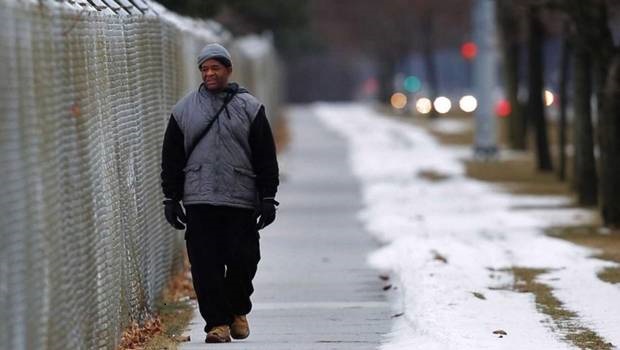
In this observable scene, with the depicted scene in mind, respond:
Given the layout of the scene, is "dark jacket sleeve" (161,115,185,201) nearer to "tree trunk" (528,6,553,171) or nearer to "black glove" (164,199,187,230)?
"black glove" (164,199,187,230)

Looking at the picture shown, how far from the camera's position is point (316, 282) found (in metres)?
14.6

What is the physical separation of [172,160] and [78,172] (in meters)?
Result: 1.56

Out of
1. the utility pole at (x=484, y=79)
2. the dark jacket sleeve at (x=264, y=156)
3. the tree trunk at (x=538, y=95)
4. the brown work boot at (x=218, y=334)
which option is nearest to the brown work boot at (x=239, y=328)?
the brown work boot at (x=218, y=334)

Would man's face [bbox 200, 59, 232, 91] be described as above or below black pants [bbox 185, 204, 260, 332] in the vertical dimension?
above

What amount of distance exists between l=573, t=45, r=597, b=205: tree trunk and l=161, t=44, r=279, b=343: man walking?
1253 centimetres

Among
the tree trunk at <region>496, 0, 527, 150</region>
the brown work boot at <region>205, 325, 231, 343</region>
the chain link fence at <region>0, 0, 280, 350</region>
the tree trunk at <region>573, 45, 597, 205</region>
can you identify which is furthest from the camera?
the tree trunk at <region>496, 0, 527, 150</region>

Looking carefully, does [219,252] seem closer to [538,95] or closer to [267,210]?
[267,210]

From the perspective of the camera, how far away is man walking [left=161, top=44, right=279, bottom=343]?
1041cm

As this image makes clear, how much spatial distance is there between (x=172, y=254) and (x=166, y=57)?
1599mm

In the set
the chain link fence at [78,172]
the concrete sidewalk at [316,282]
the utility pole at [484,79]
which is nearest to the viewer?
the chain link fence at [78,172]

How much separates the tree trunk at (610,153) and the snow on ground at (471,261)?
0.78m

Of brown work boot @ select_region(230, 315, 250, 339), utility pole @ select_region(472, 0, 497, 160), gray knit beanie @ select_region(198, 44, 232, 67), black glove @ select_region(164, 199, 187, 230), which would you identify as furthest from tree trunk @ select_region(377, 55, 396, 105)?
gray knit beanie @ select_region(198, 44, 232, 67)

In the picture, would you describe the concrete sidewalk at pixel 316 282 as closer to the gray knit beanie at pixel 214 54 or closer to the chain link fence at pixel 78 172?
the chain link fence at pixel 78 172

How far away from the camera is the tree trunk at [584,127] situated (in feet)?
74.1
